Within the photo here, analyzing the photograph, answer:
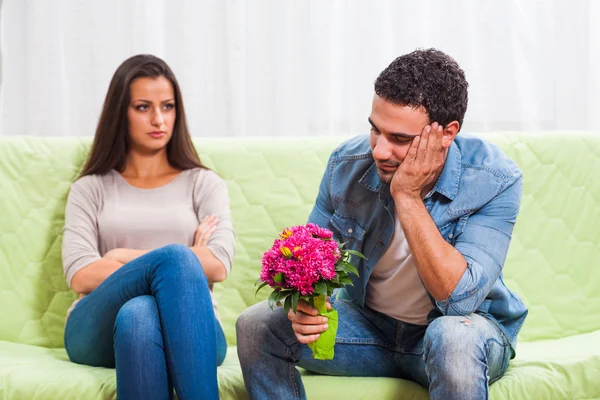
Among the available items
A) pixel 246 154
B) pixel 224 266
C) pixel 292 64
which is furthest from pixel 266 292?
pixel 292 64

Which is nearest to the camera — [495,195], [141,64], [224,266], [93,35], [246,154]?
[495,195]

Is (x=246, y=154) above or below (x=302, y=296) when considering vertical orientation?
above

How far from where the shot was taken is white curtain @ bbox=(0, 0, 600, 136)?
282 centimetres

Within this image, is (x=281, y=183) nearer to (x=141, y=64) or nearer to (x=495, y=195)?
(x=141, y=64)

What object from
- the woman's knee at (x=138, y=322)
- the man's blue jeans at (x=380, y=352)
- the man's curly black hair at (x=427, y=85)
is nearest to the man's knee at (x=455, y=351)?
the man's blue jeans at (x=380, y=352)

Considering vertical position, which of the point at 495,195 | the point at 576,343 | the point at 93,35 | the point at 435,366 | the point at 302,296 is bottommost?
the point at 576,343

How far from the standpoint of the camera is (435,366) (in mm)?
1519

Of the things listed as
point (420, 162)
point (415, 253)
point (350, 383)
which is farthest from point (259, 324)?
point (420, 162)

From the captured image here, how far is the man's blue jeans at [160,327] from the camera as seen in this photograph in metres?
1.67

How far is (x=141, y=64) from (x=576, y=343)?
55.9 inches

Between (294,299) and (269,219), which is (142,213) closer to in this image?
(269,219)

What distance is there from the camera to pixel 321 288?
1521 mm

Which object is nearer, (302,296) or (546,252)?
(302,296)

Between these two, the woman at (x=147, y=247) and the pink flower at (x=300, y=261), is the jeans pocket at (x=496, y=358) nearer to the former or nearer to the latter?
the pink flower at (x=300, y=261)
